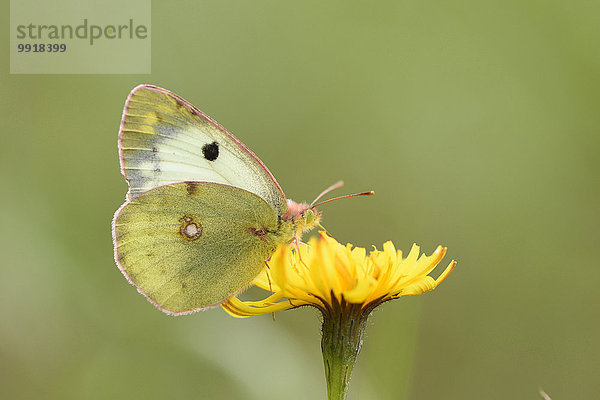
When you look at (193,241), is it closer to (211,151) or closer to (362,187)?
(211,151)

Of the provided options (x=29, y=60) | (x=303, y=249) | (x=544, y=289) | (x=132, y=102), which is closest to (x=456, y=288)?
(x=544, y=289)

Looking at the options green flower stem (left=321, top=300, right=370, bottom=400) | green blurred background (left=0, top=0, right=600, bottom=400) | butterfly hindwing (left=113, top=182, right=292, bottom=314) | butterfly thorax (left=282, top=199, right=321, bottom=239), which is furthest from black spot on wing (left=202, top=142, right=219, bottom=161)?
green blurred background (left=0, top=0, right=600, bottom=400)

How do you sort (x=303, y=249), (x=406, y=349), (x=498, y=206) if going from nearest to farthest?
(x=303, y=249) < (x=406, y=349) < (x=498, y=206)

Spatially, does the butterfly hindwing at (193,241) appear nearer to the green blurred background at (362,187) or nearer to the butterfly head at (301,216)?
the butterfly head at (301,216)

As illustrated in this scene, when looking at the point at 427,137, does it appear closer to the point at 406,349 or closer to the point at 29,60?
the point at 406,349

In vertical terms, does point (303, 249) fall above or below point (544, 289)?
above

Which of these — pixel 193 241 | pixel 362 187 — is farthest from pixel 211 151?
pixel 362 187

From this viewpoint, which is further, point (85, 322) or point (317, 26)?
point (317, 26)
